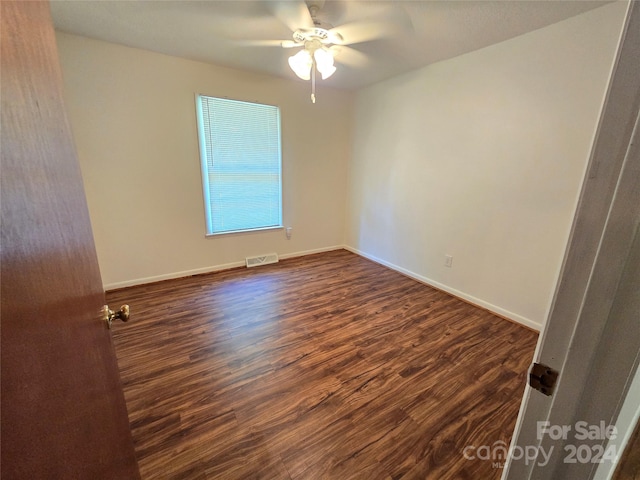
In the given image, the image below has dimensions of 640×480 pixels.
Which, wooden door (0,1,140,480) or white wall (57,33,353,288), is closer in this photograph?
wooden door (0,1,140,480)

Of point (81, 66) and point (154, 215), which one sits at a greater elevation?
point (81, 66)

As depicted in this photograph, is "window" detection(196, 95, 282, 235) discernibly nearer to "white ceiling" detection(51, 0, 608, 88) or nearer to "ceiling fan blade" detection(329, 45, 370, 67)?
"white ceiling" detection(51, 0, 608, 88)

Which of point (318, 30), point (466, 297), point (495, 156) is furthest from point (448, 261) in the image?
point (318, 30)

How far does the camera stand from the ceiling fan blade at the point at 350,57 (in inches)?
92.6

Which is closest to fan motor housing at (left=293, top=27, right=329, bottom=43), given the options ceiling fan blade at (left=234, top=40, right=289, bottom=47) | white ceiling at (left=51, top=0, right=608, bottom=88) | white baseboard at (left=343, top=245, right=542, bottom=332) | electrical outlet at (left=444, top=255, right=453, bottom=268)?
white ceiling at (left=51, top=0, right=608, bottom=88)

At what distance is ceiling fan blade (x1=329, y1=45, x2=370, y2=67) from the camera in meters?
2.35

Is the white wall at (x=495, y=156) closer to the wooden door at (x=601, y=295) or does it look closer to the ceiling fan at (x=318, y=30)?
the ceiling fan at (x=318, y=30)

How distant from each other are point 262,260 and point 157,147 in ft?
5.98

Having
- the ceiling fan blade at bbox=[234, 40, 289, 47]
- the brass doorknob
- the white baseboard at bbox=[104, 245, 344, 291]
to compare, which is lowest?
the white baseboard at bbox=[104, 245, 344, 291]

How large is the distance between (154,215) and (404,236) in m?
3.02

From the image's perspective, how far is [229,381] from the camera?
168cm

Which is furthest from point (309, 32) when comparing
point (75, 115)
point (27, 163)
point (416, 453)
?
point (416, 453)

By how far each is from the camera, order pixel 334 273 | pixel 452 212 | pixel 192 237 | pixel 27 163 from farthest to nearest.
A: pixel 334 273
pixel 192 237
pixel 452 212
pixel 27 163

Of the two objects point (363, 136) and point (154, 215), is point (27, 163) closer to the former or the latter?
point (154, 215)
